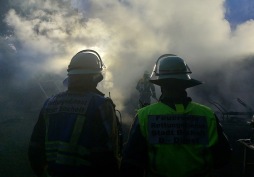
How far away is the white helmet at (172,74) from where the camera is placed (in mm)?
2795

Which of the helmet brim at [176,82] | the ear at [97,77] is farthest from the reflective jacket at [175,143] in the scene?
the ear at [97,77]

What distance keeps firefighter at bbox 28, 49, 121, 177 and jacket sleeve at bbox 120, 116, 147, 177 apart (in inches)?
11.4

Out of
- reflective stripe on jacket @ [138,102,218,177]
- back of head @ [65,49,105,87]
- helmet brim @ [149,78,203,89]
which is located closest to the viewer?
reflective stripe on jacket @ [138,102,218,177]

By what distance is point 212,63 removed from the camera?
25750mm

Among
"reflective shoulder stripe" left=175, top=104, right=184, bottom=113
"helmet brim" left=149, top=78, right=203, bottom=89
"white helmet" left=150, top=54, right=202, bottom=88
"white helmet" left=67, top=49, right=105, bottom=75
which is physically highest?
"white helmet" left=67, top=49, right=105, bottom=75

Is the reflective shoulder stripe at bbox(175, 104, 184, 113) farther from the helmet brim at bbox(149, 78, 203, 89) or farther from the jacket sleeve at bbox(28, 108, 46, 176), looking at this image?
the jacket sleeve at bbox(28, 108, 46, 176)

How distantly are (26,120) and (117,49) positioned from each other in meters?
14.4

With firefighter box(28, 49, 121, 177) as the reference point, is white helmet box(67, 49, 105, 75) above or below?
above

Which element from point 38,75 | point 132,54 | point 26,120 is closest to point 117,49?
point 132,54

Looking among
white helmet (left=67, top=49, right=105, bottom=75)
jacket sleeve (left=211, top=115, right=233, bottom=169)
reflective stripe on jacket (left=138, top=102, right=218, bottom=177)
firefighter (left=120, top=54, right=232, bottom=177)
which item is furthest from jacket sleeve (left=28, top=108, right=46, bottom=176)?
jacket sleeve (left=211, top=115, right=233, bottom=169)

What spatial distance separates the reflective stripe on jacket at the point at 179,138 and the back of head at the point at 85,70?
73 centimetres

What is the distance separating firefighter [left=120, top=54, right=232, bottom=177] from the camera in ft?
8.30

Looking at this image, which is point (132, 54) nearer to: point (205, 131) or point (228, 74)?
point (228, 74)

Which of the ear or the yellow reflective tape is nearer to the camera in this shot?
the yellow reflective tape
